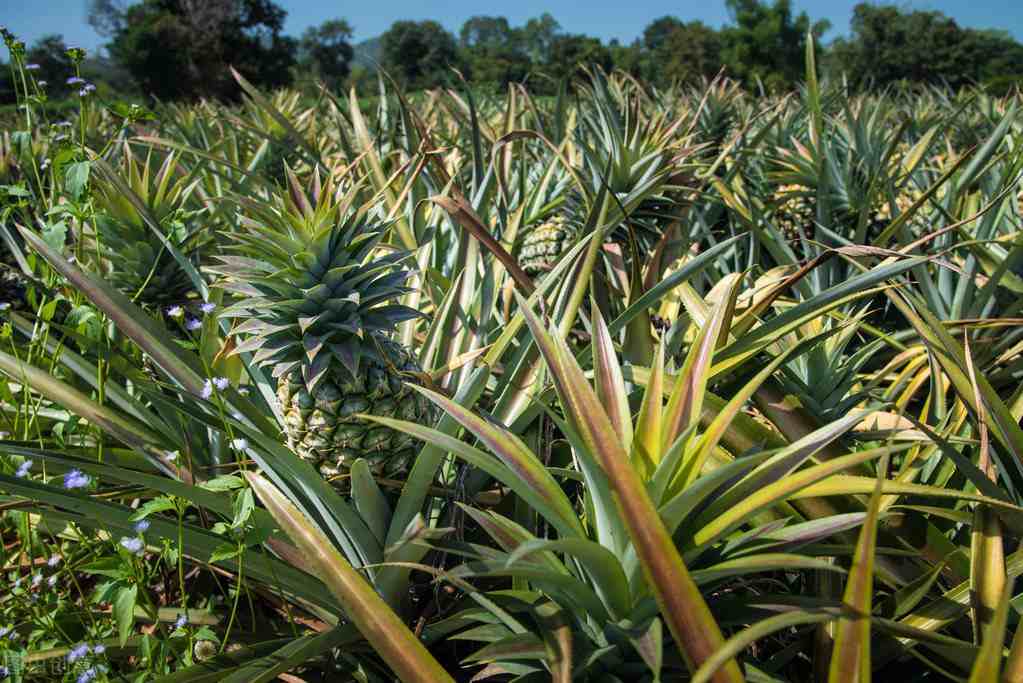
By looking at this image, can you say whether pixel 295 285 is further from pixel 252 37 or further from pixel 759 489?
pixel 252 37

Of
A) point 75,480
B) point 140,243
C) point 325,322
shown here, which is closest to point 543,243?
point 140,243

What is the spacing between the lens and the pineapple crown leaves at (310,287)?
108 cm

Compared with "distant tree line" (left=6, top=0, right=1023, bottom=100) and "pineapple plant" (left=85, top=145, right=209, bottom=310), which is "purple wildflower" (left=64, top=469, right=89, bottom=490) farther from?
"distant tree line" (left=6, top=0, right=1023, bottom=100)

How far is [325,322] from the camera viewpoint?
1.12 meters

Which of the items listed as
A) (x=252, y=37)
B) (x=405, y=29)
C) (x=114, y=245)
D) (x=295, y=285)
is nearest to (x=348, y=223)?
(x=295, y=285)

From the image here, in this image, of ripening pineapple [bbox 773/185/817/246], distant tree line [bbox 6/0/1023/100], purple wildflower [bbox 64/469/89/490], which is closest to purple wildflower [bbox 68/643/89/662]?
purple wildflower [bbox 64/469/89/490]

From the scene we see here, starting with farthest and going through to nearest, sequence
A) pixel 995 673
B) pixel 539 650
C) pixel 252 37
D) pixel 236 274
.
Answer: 1. pixel 252 37
2. pixel 236 274
3. pixel 539 650
4. pixel 995 673

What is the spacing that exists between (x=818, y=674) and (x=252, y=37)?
135 ft

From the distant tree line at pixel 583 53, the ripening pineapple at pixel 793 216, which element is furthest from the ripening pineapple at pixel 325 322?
the distant tree line at pixel 583 53

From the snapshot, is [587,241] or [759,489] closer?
[759,489]

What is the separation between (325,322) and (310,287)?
0.07 m

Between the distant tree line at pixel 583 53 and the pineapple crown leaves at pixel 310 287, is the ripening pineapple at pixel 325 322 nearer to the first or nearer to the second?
the pineapple crown leaves at pixel 310 287

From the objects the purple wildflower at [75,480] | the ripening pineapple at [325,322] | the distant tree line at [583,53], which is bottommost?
the purple wildflower at [75,480]

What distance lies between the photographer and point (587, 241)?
1.27 metres
